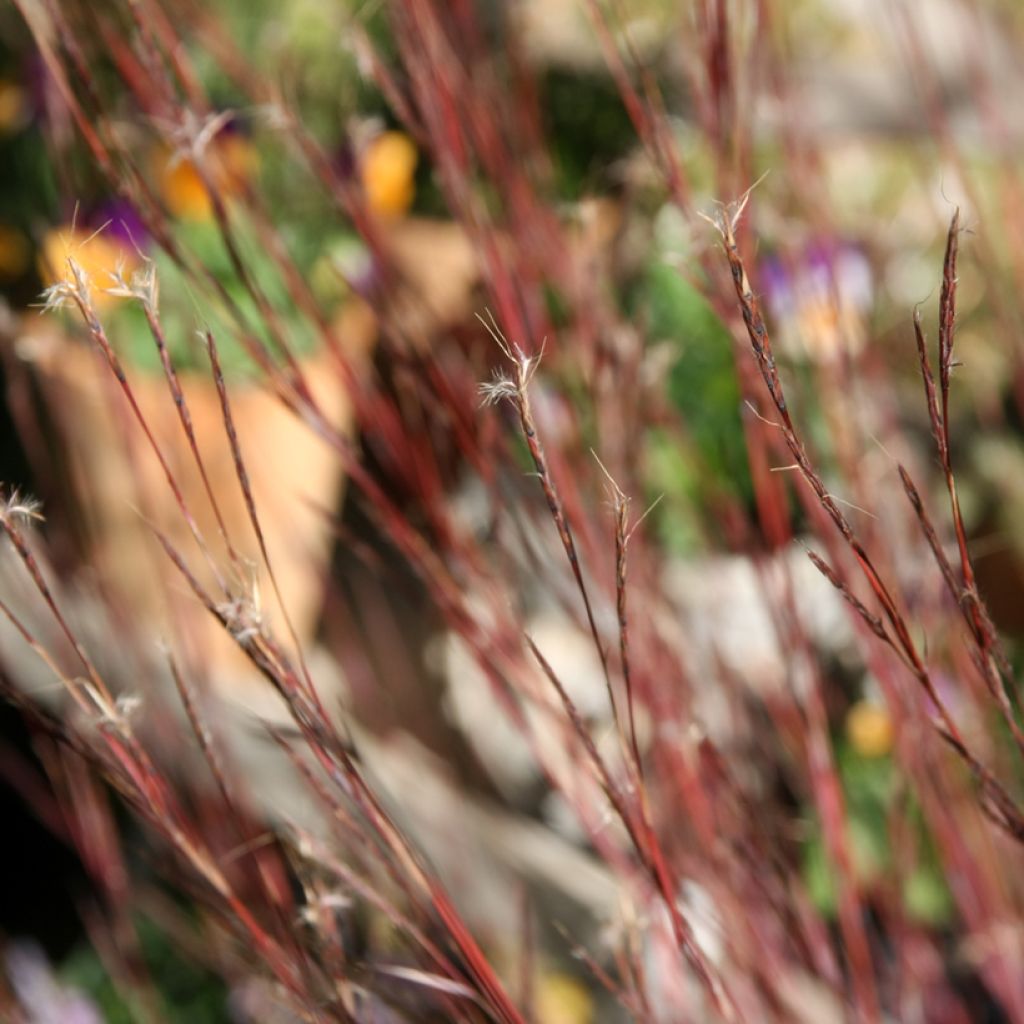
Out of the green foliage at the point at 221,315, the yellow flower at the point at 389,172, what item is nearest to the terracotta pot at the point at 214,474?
the green foliage at the point at 221,315

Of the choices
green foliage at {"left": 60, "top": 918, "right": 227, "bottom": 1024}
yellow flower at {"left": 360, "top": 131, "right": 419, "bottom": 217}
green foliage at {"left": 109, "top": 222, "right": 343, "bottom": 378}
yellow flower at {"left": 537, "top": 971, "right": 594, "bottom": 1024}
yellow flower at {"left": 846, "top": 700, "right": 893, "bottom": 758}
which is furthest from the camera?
Answer: yellow flower at {"left": 360, "top": 131, "right": 419, "bottom": 217}

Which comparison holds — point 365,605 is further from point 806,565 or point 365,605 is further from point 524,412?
point 524,412

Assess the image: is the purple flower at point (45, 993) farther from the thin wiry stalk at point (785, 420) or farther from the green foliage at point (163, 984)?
the thin wiry stalk at point (785, 420)

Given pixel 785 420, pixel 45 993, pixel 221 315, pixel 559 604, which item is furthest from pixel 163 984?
pixel 785 420

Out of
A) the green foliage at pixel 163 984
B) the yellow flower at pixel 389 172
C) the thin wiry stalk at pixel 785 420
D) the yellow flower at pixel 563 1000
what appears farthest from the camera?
the yellow flower at pixel 389 172

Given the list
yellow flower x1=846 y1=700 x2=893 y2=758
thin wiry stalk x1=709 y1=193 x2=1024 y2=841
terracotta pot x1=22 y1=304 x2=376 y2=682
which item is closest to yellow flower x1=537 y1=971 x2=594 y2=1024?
yellow flower x1=846 y1=700 x2=893 y2=758

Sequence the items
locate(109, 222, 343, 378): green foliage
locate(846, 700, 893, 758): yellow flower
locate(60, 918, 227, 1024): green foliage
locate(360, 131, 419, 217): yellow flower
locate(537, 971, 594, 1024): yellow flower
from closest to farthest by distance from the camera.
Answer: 1. locate(537, 971, 594, 1024): yellow flower
2. locate(846, 700, 893, 758): yellow flower
3. locate(109, 222, 343, 378): green foliage
4. locate(60, 918, 227, 1024): green foliage
5. locate(360, 131, 419, 217): yellow flower

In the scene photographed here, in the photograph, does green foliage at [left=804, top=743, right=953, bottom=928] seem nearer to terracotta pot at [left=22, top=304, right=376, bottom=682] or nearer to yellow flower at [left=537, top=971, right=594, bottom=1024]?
yellow flower at [left=537, top=971, right=594, bottom=1024]
